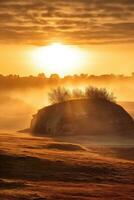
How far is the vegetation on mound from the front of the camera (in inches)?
2249

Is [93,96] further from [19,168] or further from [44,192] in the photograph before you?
[44,192]

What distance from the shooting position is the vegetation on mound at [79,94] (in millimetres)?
57122

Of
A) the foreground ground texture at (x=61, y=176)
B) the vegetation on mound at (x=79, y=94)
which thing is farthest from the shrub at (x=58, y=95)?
the foreground ground texture at (x=61, y=176)

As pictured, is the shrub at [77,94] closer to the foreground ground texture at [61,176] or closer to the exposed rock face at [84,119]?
the exposed rock face at [84,119]

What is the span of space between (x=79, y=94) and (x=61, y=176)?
36.0 metres

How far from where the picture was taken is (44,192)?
19.8 m

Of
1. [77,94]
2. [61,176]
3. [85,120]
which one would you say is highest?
[77,94]

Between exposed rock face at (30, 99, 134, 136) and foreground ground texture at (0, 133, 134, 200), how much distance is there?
67.4 feet

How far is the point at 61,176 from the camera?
946 inches

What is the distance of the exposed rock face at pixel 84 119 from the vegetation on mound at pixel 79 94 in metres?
1.71

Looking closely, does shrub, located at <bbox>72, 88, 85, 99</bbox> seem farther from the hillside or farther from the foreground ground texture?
the foreground ground texture

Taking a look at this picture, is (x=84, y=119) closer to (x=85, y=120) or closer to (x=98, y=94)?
(x=85, y=120)

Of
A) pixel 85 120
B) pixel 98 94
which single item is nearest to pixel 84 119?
pixel 85 120

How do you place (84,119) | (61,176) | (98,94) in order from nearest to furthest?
(61,176)
(84,119)
(98,94)
